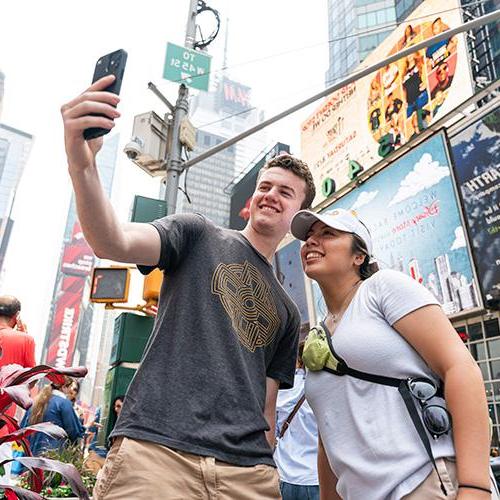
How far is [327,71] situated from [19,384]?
3026 inches

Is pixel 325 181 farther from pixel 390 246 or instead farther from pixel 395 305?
pixel 395 305

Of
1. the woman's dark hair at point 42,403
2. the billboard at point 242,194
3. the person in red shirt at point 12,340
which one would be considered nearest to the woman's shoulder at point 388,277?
the person in red shirt at point 12,340

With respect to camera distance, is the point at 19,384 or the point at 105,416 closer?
the point at 19,384

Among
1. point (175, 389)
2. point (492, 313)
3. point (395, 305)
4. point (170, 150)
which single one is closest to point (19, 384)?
point (175, 389)

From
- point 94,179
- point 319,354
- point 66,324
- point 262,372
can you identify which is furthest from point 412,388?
point 66,324

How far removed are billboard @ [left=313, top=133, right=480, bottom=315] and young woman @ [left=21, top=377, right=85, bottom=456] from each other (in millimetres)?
11461

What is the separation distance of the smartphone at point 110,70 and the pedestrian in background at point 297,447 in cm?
347

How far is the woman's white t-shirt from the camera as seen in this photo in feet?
→ 5.94

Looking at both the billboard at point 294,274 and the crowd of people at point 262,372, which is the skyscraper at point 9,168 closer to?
the billboard at point 294,274

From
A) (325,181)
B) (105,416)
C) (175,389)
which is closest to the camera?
(175,389)

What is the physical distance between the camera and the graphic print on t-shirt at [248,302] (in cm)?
219

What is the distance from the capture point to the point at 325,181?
26422 millimetres

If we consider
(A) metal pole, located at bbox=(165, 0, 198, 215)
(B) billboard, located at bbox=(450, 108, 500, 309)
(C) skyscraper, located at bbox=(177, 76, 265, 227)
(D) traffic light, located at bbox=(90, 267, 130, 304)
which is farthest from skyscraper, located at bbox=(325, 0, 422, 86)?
(D) traffic light, located at bbox=(90, 267, 130, 304)

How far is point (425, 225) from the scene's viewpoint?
17109 millimetres
